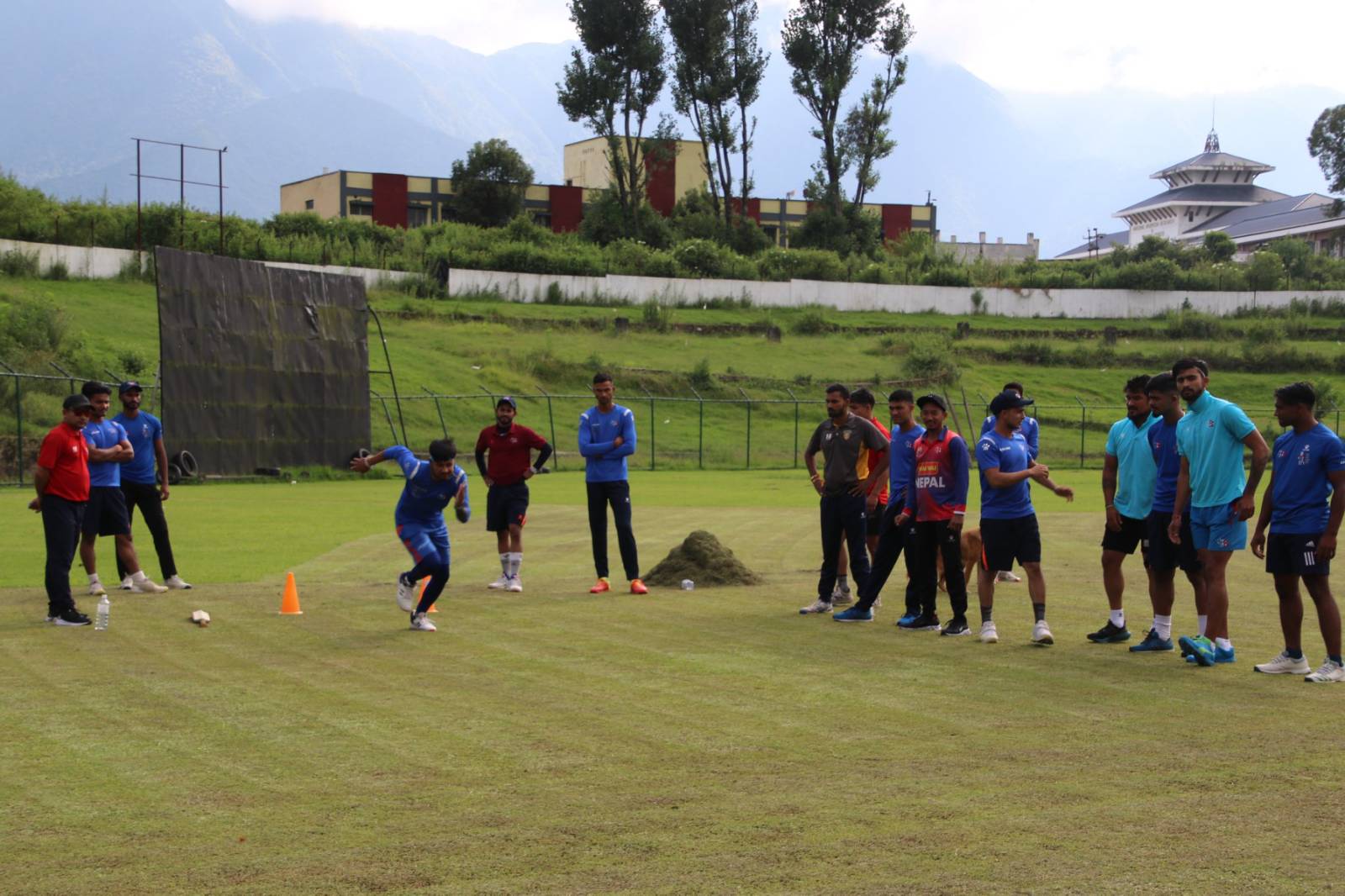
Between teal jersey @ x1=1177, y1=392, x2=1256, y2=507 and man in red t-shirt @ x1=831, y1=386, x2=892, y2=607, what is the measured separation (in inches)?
123

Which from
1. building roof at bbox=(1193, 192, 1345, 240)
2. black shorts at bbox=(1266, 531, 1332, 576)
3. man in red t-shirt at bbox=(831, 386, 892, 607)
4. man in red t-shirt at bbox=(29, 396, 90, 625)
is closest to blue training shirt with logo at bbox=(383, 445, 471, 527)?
man in red t-shirt at bbox=(29, 396, 90, 625)

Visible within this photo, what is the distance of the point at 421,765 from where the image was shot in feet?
21.4

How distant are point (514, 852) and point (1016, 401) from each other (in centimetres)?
646

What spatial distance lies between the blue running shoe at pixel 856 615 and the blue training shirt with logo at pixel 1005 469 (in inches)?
64.9

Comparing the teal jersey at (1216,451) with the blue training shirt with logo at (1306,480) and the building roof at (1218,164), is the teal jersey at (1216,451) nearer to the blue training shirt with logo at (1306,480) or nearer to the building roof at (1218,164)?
the blue training shirt with logo at (1306,480)

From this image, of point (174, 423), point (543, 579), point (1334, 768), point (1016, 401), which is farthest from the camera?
point (174, 423)

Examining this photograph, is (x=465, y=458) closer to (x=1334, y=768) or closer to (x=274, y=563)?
(x=274, y=563)

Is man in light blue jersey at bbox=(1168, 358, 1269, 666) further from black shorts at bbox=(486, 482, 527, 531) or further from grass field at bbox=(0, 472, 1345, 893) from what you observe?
black shorts at bbox=(486, 482, 527, 531)

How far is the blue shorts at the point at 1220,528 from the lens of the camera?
891 cm

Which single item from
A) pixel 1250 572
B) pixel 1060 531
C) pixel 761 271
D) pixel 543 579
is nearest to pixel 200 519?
pixel 543 579

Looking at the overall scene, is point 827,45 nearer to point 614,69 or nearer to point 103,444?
point 614,69

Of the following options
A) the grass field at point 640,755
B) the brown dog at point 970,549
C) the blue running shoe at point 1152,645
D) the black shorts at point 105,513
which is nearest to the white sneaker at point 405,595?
the grass field at point 640,755

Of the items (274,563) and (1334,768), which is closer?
(1334,768)

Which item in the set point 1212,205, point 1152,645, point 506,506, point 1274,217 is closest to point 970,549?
point 1152,645
